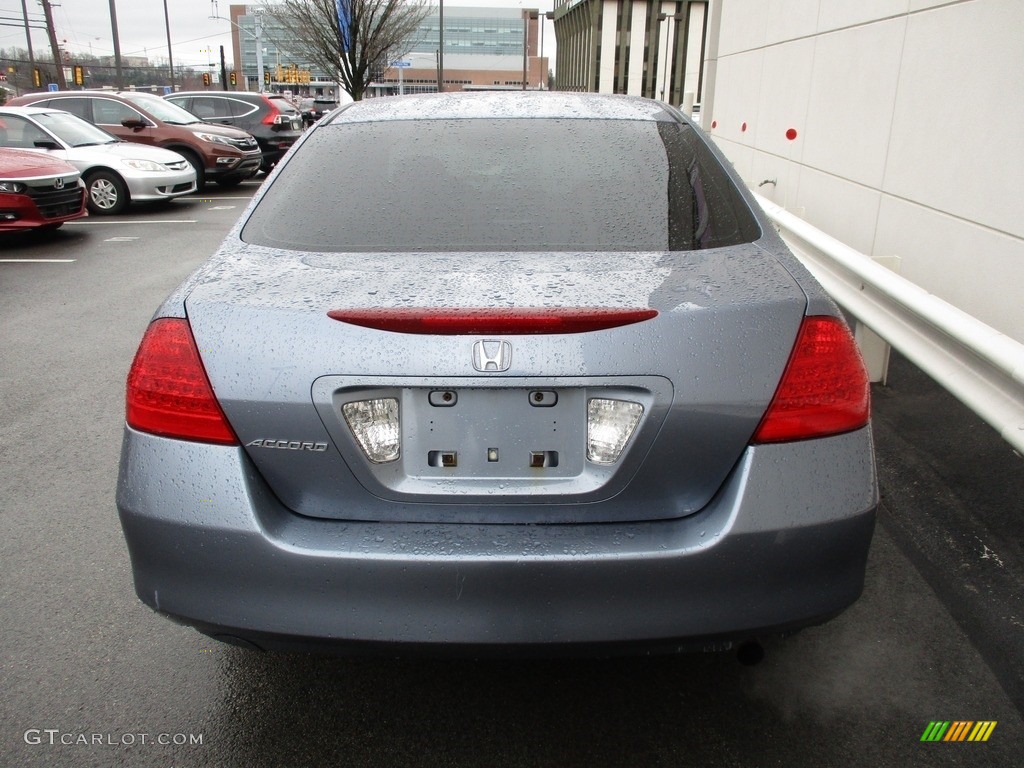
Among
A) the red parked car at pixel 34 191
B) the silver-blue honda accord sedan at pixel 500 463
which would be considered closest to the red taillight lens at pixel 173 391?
the silver-blue honda accord sedan at pixel 500 463

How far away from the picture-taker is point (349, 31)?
1411 inches

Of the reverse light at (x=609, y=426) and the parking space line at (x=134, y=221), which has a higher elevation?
the reverse light at (x=609, y=426)

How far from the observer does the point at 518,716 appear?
8.18 ft

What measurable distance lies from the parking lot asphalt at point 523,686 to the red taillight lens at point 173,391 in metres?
0.90

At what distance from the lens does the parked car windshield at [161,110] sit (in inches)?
649

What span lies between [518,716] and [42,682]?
1.39 metres

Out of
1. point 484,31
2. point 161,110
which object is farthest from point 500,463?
point 484,31

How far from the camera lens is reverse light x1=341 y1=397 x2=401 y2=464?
1.96m

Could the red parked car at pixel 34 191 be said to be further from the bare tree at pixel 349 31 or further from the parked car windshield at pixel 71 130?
the bare tree at pixel 349 31

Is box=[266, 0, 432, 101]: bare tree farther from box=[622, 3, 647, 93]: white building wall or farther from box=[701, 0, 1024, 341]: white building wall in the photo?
box=[622, 3, 647, 93]: white building wall

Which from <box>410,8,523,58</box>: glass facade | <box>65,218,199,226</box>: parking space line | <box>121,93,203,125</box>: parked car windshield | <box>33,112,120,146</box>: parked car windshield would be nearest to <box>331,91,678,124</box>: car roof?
<box>65,218,199,226</box>: parking space line

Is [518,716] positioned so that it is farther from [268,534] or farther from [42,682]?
[42,682]

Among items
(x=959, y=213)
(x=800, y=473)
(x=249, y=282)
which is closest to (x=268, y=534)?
(x=249, y=282)

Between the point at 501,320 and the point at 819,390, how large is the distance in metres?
0.73
